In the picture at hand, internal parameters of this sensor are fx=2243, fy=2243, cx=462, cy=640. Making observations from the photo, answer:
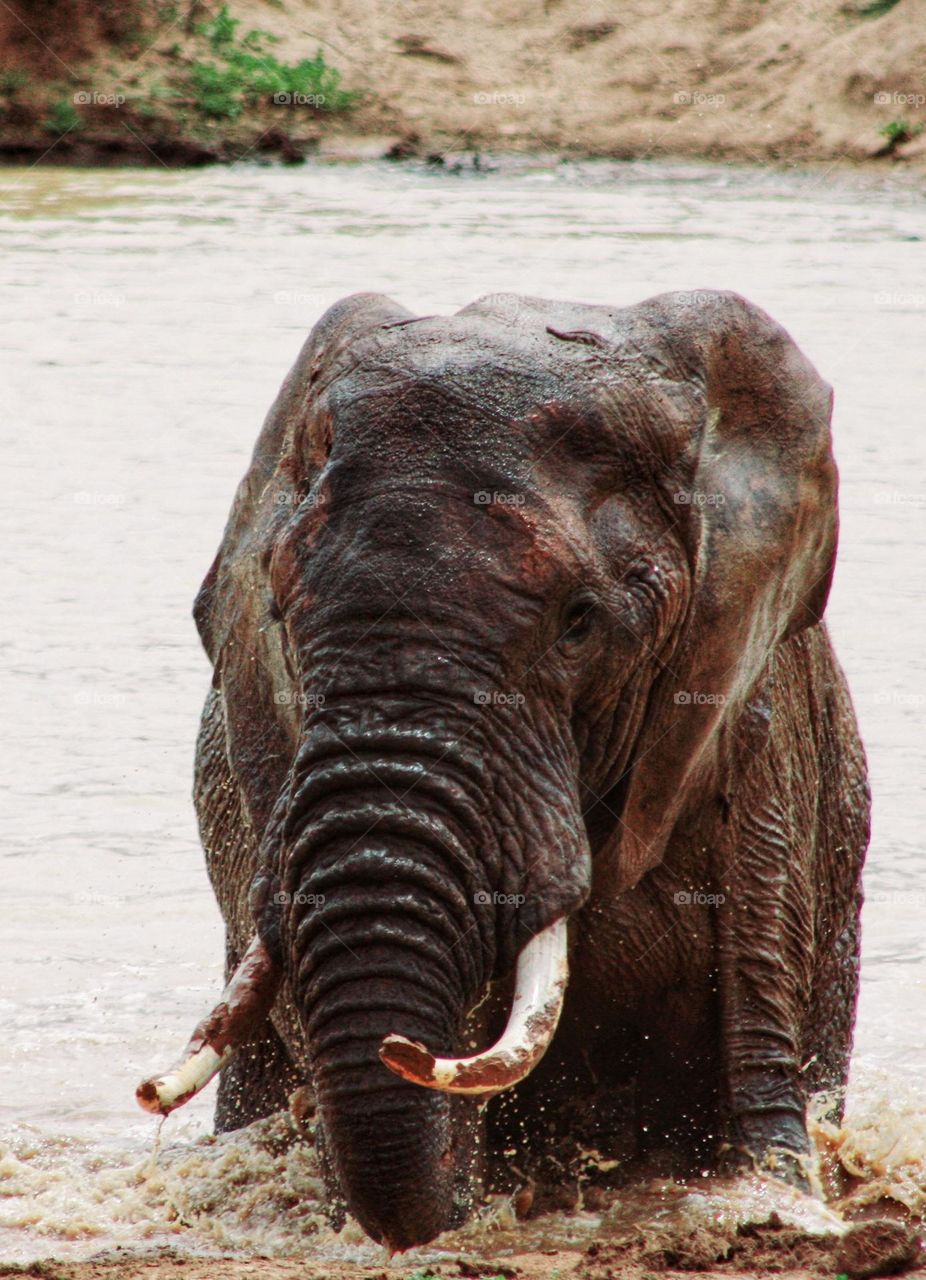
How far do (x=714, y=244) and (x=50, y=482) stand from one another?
13.2 m

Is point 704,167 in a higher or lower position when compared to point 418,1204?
lower

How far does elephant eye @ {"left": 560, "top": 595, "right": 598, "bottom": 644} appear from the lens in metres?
4.36

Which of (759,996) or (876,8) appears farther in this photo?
(876,8)

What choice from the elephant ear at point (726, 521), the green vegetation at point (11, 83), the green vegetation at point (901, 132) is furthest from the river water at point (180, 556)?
the green vegetation at point (11, 83)

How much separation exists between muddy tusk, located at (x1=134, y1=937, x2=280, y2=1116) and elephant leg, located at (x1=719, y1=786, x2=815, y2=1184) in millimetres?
1454

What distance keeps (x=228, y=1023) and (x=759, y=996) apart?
170 cm

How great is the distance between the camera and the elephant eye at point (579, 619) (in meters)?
4.36

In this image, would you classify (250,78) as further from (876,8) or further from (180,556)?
(180,556)

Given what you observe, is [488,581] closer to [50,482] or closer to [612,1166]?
[612,1166]

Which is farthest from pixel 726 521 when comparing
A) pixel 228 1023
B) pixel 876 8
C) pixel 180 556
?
pixel 876 8

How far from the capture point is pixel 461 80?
40.8 metres

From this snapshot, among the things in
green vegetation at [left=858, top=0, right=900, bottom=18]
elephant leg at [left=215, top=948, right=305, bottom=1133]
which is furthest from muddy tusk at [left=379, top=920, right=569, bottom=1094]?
green vegetation at [left=858, top=0, right=900, bottom=18]

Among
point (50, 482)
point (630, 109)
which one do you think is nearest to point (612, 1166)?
point (50, 482)

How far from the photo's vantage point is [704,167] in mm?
36594
